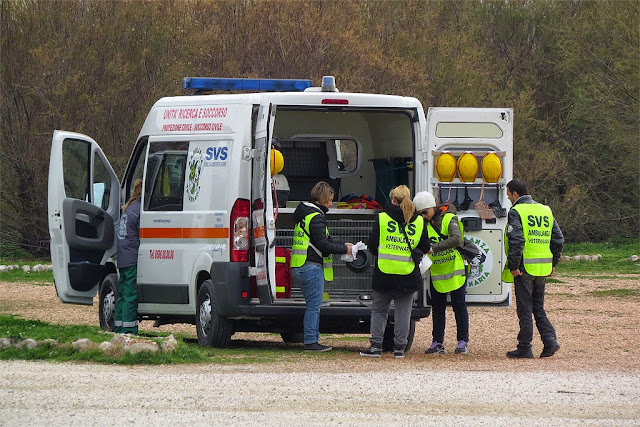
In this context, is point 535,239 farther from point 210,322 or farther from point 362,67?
point 362,67

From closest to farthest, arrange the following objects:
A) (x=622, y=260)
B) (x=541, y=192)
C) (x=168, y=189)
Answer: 1. (x=168, y=189)
2. (x=622, y=260)
3. (x=541, y=192)

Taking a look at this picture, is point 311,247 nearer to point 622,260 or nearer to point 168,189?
point 168,189

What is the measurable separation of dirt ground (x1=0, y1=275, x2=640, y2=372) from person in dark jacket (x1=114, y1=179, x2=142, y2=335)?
1.16 metres

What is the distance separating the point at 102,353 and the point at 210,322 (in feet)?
5.12

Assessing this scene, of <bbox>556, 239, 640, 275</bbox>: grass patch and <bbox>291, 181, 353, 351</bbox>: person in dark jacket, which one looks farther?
<bbox>556, 239, 640, 275</bbox>: grass patch

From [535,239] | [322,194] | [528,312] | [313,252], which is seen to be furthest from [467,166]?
[313,252]

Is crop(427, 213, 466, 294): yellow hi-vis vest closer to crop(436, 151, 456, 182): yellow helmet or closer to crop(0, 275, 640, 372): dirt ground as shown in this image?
crop(436, 151, 456, 182): yellow helmet

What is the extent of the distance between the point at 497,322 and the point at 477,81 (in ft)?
73.9

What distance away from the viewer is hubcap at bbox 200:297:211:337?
12180 mm

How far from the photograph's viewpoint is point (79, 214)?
13.3 metres

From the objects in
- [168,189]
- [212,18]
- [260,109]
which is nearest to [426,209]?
[260,109]

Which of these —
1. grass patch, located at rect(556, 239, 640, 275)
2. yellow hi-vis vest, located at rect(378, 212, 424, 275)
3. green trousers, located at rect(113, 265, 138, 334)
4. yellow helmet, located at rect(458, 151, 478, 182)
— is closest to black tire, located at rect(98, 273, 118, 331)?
green trousers, located at rect(113, 265, 138, 334)

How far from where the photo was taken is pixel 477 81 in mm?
38719

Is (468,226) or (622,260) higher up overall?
(468,226)
